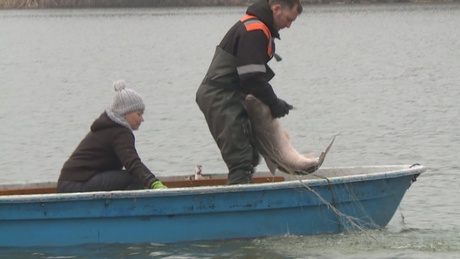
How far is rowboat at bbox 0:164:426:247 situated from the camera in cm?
1038

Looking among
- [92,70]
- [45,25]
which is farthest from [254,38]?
[45,25]

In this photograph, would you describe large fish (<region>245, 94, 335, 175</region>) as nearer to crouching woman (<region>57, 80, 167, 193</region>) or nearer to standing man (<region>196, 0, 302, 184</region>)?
standing man (<region>196, 0, 302, 184</region>)

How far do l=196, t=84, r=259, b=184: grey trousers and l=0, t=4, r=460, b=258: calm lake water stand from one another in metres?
0.67

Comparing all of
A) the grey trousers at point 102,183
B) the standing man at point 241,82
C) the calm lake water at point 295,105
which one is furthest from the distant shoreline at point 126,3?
the grey trousers at point 102,183

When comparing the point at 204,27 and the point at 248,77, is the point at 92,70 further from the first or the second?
the point at 248,77

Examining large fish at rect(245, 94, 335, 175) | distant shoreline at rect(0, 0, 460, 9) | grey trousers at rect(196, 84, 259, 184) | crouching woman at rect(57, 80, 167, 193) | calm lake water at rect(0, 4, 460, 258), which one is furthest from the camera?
distant shoreline at rect(0, 0, 460, 9)

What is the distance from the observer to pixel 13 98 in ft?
88.5

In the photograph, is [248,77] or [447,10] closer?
[248,77]

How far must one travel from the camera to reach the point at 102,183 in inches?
420

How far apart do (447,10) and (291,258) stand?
5292 cm

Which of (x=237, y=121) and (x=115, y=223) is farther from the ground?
(x=237, y=121)

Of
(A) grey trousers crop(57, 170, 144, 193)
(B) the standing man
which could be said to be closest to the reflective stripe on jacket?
(B) the standing man

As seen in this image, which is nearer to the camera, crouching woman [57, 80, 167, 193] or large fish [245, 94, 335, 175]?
crouching woman [57, 80, 167, 193]

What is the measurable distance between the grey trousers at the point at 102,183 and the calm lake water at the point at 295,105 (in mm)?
516
